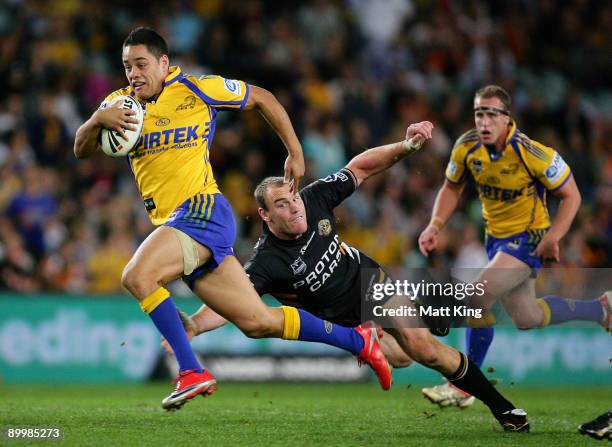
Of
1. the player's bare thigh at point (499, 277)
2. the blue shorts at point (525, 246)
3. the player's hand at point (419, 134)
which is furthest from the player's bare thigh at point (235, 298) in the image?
the blue shorts at point (525, 246)

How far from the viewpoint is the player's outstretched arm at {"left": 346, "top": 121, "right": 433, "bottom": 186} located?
719 cm

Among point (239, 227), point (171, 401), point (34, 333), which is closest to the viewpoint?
point (171, 401)

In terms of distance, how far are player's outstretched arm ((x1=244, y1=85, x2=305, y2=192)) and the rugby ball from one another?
2.96 feet

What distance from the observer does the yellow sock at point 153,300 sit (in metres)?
6.30

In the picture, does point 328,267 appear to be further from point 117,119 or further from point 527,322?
point 527,322

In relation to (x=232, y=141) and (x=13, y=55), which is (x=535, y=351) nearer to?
(x=232, y=141)

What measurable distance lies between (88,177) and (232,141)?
202cm

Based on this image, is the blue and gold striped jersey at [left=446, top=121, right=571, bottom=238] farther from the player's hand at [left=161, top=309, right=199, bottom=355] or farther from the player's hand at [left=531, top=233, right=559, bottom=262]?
the player's hand at [left=161, top=309, right=199, bottom=355]

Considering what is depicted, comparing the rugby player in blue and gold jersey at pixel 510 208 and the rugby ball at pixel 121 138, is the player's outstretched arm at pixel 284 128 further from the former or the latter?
the rugby player in blue and gold jersey at pixel 510 208

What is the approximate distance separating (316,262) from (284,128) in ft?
3.25

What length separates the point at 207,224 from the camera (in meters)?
6.57

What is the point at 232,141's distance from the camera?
13852 mm

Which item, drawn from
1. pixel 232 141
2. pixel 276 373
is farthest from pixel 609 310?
pixel 232 141
